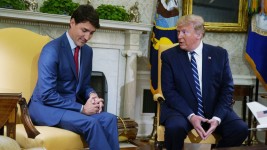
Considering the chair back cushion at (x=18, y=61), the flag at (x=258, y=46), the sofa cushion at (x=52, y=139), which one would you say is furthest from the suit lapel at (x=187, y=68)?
the flag at (x=258, y=46)

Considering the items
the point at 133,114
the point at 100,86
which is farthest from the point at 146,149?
the point at 100,86

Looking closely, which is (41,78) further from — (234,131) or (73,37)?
(234,131)

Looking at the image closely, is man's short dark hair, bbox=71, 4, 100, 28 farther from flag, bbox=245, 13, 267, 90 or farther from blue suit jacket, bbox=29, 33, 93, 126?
flag, bbox=245, 13, 267, 90

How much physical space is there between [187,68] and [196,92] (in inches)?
8.4

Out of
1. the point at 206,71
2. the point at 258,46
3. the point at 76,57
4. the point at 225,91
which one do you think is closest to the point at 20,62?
the point at 76,57

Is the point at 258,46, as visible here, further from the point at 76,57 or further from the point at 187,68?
the point at 76,57

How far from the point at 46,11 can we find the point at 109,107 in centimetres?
145

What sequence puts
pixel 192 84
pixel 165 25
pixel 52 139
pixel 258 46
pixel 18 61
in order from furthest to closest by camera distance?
1. pixel 258 46
2. pixel 165 25
3. pixel 192 84
4. pixel 18 61
5. pixel 52 139

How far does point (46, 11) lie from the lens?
417cm

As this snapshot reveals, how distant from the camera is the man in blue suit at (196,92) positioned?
9.25 feet

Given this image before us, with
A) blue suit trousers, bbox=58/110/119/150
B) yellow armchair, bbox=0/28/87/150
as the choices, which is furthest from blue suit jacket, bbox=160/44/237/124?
yellow armchair, bbox=0/28/87/150

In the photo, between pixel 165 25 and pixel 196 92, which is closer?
pixel 196 92

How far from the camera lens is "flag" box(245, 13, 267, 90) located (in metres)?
4.72

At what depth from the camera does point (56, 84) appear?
8.32 ft
